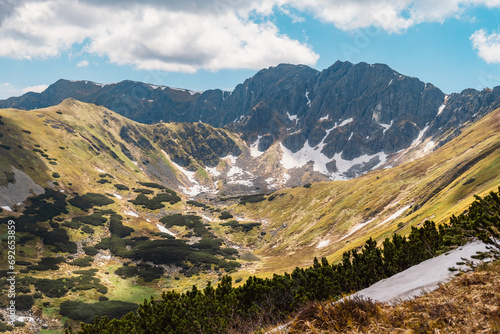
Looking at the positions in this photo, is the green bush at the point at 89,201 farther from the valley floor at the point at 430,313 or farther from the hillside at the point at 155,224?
the valley floor at the point at 430,313

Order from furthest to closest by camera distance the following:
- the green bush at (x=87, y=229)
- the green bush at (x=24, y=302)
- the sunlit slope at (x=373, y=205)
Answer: the green bush at (x=87, y=229)
the sunlit slope at (x=373, y=205)
the green bush at (x=24, y=302)

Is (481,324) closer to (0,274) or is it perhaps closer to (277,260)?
(0,274)

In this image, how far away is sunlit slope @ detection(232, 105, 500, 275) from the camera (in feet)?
265

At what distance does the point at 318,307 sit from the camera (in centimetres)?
816

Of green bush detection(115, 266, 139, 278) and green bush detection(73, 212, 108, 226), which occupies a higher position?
green bush detection(73, 212, 108, 226)

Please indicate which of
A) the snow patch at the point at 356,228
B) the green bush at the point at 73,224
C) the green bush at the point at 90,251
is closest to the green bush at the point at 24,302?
the green bush at the point at 90,251

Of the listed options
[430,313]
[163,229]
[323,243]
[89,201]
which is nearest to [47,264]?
[89,201]

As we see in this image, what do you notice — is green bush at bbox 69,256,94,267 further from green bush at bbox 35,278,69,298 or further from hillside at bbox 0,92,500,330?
green bush at bbox 35,278,69,298

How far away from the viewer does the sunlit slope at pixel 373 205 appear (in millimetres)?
80688

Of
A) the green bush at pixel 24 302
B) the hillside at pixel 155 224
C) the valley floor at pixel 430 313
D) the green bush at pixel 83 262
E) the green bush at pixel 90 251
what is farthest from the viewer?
the green bush at pixel 90 251

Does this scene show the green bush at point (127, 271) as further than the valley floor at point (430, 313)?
Yes

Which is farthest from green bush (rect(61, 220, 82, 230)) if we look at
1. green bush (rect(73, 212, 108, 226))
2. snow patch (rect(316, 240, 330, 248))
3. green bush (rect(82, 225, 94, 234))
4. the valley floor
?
the valley floor

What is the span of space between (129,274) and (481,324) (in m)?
115

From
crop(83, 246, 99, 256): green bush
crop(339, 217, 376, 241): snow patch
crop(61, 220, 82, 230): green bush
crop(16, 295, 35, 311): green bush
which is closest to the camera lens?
crop(16, 295, 35, 311): green bush
